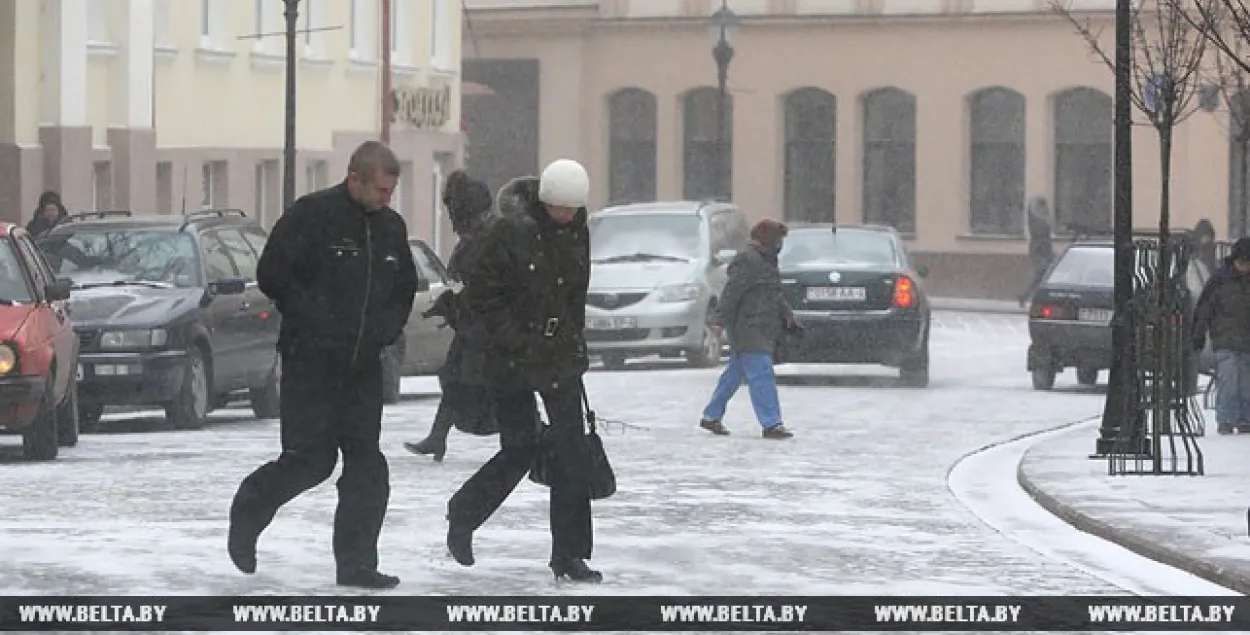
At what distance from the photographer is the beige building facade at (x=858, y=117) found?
5778 cm

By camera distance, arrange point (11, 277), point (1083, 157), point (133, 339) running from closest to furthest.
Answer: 1. point (11, 277)
2. point (133, 339)
3. point (1083, 157)

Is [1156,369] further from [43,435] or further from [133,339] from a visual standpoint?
[133,339]

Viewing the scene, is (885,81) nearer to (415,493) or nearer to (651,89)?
(651,89)

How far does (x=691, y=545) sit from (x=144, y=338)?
Result: 914cm

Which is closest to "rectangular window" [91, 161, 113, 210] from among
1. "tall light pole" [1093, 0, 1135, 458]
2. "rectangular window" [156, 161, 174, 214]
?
"rectangular window" [156, 161, 174, 214]

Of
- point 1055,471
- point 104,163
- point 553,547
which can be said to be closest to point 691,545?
point 553,547

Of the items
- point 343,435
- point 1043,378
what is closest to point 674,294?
point 1043,378

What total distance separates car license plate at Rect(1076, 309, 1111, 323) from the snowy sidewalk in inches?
316

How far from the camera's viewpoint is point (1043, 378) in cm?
3167

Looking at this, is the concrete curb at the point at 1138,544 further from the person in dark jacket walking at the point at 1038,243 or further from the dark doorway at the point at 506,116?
the dark doorway at the point at 506,116

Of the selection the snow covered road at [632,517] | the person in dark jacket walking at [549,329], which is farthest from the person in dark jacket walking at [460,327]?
the person in dark jacket walking at [549,329]

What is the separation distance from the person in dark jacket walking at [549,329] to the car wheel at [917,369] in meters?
18.6

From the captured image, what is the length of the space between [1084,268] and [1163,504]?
14.3 meters

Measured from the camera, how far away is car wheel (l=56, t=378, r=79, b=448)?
21.2m
